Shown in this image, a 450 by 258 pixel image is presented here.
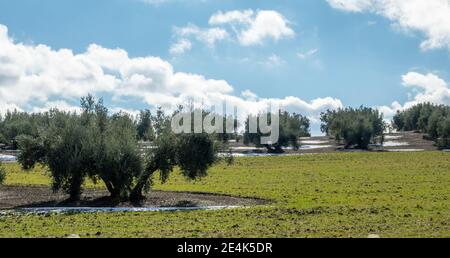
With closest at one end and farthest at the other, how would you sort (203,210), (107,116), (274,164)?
(203,210), (107,116), (274,164)

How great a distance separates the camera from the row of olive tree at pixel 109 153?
120 ft

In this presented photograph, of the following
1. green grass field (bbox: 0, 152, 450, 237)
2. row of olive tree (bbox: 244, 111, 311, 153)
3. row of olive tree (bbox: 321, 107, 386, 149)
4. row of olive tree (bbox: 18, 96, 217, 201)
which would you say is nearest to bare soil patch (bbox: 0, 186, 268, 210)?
row of olive tree (bbox: 18, 96, 217, 201)

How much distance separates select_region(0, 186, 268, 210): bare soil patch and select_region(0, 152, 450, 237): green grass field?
2717mm

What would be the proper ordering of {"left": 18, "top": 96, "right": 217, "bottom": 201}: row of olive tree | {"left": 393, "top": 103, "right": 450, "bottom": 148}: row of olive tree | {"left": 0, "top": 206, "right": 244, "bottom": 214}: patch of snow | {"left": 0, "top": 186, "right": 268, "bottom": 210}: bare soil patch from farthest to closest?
{"left": 393, "top": 103, "right": 450, "bottom": 148}: row of olive tree, {"left": 18, "top": 96, "right": 217, "bottom": 201}: row of olive tree, {"left": 0, "top": 186, "right": 268, "bottom": 210}: bare soil patch, {"left": 0, "top": 206, "right": 244, "bottom": 214}: patch of snow

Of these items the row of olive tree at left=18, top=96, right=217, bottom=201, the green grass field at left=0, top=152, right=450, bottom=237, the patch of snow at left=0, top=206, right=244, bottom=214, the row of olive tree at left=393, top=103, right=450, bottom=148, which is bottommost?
the patch of snow at left=0, top=206, right=244, bottom=214

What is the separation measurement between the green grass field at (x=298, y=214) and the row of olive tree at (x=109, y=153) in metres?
5.80

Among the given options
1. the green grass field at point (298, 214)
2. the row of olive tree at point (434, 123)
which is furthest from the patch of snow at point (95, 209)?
the row of olive tree at point (434, 123)

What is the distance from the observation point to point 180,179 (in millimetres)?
58250

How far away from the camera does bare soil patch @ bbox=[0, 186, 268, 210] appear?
35.4 metres

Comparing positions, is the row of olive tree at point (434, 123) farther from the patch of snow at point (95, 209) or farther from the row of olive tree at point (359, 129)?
the patch of snow at point (95, 209)

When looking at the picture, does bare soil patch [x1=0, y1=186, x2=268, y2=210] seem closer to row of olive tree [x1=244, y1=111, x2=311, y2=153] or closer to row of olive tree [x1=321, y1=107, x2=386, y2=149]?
row of olive tree [x1=244, y1=111, x2=311, y2=153]
